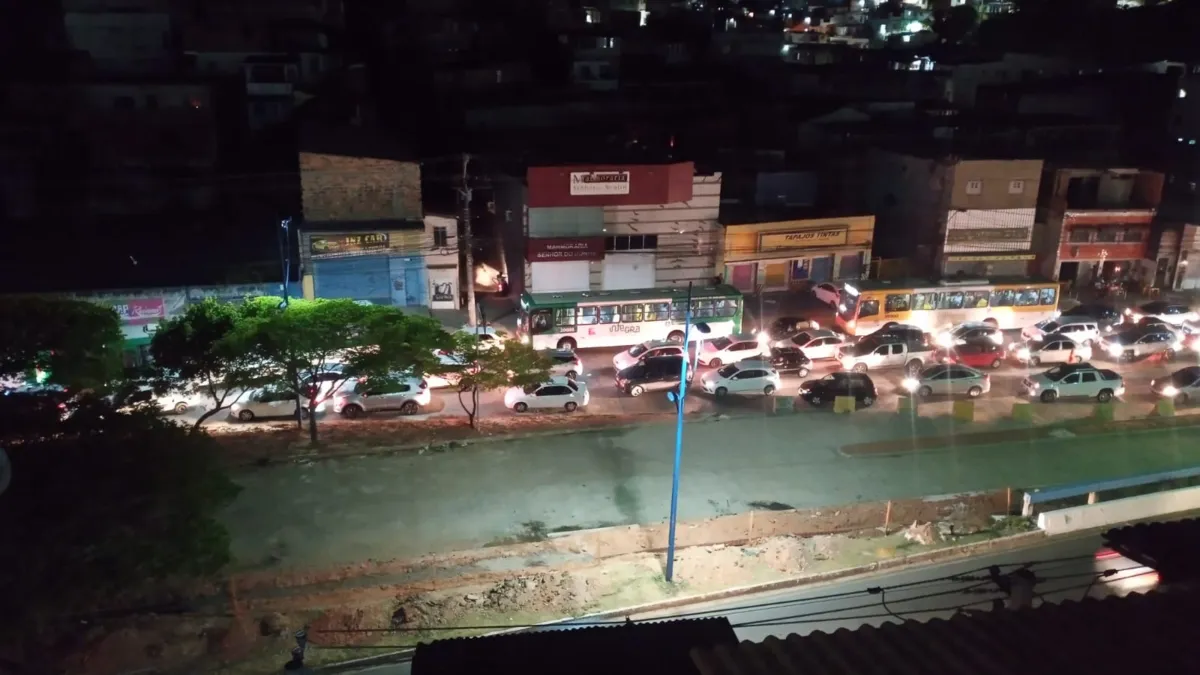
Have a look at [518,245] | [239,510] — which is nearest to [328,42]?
[518,245]

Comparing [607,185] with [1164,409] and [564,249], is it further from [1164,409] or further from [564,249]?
[1164,409]

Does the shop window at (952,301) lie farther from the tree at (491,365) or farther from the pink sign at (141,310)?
the pink sign at (141,310)

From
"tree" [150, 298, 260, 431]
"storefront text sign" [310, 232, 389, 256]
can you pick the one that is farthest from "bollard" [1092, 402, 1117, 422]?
"storefront text sign" [310, 232, 389, 256]

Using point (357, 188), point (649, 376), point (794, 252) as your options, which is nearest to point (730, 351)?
point (649, 376)

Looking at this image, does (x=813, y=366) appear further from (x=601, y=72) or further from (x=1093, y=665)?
(x=601, y=72)

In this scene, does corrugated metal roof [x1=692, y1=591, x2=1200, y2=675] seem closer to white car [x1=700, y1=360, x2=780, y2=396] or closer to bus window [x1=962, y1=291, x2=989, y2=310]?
white car [x1=700, y1=360, x2=780, y2=396]

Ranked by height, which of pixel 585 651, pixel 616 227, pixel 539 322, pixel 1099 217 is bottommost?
pixel 539 322

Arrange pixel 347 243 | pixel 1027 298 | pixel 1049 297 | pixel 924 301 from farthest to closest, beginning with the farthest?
1. pixel 1049 297
2. pixel 1027 298
3. pixel 924 301
4. pixel 347 243
